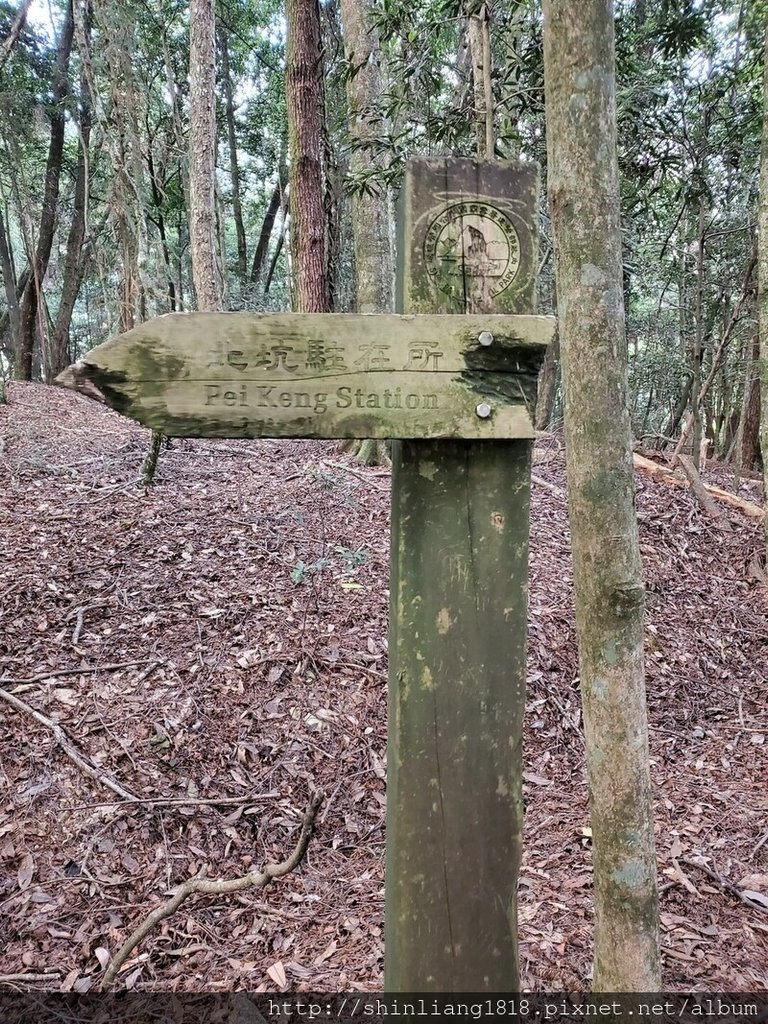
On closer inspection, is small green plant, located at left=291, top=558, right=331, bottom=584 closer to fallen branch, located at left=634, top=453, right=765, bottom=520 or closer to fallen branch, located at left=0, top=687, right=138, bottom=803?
fallen branch, located at left=0, top=687, right=138, bottom=803

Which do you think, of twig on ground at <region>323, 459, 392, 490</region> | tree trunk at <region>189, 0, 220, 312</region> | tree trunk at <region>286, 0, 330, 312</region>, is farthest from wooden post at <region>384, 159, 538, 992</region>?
tree trunk at <region>189, 0, 220, 312</region>

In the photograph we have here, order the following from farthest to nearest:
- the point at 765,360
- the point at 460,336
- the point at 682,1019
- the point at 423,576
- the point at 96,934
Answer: the point at 765,360, the point at 96,934, the point at 682,1019, the point at 423,576, the point at 460,336

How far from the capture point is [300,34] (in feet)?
20.5

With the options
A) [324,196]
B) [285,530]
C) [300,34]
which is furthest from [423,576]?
[300,34]

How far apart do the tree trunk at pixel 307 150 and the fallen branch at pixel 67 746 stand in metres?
4.40

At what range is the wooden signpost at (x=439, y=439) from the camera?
1.40 metres

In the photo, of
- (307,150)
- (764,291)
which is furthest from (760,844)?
(307,150)

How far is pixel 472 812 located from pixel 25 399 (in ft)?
33.4

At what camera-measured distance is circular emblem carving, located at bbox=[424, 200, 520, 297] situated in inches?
60.4

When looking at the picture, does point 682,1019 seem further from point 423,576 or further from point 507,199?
point 507,199

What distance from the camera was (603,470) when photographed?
161 cm

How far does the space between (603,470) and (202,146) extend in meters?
8.66

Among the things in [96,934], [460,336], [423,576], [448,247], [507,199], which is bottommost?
[96,934]

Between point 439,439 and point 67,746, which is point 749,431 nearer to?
point 67,746
